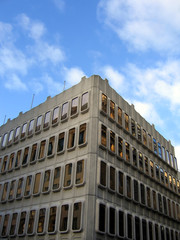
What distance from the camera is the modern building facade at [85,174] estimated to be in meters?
25.9

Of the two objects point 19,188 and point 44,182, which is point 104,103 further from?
point 19,188

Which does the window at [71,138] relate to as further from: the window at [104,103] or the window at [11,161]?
the window at [11,161]

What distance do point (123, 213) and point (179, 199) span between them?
59.0ft

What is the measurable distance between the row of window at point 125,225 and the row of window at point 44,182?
3.43 m

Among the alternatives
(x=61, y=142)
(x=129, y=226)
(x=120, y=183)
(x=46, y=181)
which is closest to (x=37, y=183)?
(x=46, y=181)

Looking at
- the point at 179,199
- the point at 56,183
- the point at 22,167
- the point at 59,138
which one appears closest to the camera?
the point at 56,183

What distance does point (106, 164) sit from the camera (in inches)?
1107

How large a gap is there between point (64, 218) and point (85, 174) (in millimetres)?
4297

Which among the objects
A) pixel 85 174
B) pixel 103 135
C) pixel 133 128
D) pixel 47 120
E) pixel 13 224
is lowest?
pixel 13 224

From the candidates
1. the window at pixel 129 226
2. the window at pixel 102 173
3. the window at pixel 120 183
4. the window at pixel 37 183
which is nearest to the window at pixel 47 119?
the window at pixel 37 183

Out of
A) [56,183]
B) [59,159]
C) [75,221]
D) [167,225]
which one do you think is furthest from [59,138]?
[167,225]

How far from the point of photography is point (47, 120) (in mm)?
35094

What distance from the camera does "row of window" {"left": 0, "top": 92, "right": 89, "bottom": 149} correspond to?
31.6m

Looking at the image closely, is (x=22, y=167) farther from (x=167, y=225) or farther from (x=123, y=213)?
(x=167, y=225)
